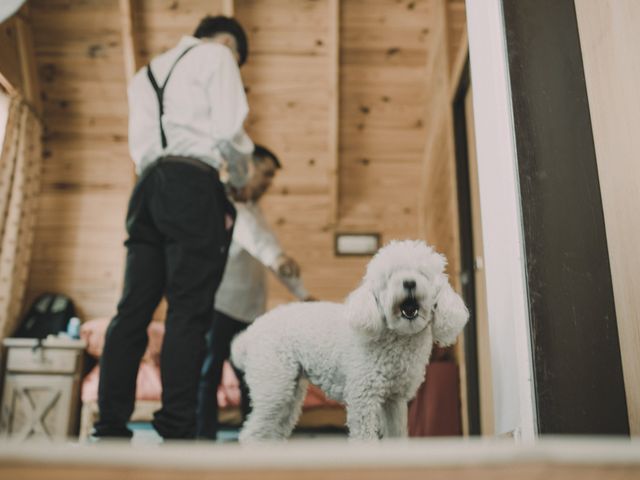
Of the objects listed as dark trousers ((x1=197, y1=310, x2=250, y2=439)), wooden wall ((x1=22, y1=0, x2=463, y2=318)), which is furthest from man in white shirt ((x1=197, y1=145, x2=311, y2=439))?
wooden wall ((x1=22, y1=0, x2=463, y2=318))

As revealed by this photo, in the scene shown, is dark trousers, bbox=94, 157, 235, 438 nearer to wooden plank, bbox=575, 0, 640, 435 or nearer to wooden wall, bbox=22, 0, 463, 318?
wooden plank, bbox=575, 0, 640, 435

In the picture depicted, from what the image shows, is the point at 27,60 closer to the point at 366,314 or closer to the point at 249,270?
the point at 249,270

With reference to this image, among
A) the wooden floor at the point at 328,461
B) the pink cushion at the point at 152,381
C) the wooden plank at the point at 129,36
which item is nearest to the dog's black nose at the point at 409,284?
the wooden floor at the point at 328,461

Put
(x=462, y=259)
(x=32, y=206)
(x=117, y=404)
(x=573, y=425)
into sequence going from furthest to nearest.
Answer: (x=32, y=206) < (x=462, y=259) < (x=117, y=404) < (x=573, y=425)

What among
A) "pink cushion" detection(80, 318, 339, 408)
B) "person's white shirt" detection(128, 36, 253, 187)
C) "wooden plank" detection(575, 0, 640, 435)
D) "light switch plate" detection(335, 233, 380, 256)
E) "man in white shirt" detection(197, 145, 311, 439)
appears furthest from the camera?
"light switch plate" detection(335, 233, 380, 256)

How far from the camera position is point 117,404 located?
150 centimetres

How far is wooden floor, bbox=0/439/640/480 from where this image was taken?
0.41 metres

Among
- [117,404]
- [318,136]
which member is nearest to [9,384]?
[117,404]

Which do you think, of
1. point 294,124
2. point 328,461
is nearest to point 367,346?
point 328,461

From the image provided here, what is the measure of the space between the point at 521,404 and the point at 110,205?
139 inches

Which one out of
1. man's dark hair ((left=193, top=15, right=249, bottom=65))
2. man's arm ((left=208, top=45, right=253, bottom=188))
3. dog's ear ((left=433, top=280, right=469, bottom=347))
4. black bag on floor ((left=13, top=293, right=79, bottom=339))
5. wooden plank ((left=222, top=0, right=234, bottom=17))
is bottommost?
dog's ear ((left=433, top=280, right=469, bottom=347))

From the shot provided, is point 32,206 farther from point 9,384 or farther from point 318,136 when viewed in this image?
point 318,136

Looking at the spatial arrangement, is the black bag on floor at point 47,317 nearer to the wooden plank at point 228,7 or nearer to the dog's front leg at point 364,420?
the wooden plank at point 228,7

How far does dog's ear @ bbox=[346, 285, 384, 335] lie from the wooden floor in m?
0.72
